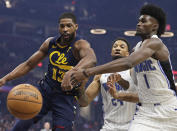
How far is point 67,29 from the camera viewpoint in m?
4.25

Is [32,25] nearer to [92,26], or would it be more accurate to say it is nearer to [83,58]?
[92,26]

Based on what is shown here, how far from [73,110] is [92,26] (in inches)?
881

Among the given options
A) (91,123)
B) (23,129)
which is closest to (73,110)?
(23,129)

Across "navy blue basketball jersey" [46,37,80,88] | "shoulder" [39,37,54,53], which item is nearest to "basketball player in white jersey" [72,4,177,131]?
"navy blue basketball jersey" [46,37,80,88]

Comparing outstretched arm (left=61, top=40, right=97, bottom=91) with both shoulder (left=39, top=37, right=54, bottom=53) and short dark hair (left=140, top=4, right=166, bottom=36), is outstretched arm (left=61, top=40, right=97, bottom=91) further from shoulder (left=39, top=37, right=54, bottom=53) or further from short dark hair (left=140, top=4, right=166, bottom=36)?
short dark hair (left=140, top=4, right=166, bottom=36)

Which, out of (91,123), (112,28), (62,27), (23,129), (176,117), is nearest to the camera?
(176,117)

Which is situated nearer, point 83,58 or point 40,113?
point 83,58

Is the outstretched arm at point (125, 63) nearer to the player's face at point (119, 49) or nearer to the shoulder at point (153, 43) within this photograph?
the shoulder at point (153, 43)

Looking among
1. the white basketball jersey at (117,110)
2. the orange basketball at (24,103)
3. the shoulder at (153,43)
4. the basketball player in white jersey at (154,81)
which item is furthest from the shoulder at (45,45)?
the shoulder at (153,43)

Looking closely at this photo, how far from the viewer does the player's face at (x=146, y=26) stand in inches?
145

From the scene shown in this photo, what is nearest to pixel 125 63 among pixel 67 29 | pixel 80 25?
pixel 67 29

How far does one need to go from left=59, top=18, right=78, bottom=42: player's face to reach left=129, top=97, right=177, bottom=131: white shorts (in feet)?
5.05

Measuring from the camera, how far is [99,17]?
27.0 m

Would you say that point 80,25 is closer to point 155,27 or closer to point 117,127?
point 117,127
